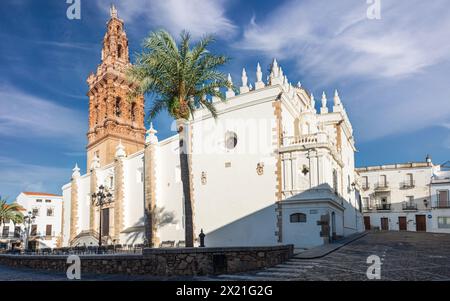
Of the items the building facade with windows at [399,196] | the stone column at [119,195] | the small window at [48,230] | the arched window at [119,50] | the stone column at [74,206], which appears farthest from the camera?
the small window at [48,230]

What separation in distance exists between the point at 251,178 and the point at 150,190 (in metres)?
10.0

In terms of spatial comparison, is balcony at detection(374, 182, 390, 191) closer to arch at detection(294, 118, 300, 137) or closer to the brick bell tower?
arch at detection(294, 118, 300, 137)

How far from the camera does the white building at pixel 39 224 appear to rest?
198ft

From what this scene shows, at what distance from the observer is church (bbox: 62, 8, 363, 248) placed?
938 inches

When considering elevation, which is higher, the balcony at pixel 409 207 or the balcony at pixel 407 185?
the balcony at pixel 407 185

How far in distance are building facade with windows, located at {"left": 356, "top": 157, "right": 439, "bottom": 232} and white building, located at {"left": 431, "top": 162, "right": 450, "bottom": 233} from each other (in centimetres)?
35

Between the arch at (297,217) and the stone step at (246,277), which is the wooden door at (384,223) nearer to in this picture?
the arch at (297,217)

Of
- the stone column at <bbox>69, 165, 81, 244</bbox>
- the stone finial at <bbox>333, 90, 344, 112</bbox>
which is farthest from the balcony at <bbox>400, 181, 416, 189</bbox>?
the stone column at <bbox>69, 165, 81, 244</bbox>

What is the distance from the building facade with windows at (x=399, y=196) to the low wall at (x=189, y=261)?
3469cm

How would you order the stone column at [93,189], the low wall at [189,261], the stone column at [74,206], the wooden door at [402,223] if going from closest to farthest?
the low wall at [189,261] → the stone column at [93,189] → the stone column at [74,206] → the wooden door at [402,223]

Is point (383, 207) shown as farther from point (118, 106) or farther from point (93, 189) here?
point (118, 106)

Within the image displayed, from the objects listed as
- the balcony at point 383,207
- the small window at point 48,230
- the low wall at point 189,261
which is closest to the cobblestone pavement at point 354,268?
the low wall at point 189,261

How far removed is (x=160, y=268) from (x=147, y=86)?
7.86 meters
